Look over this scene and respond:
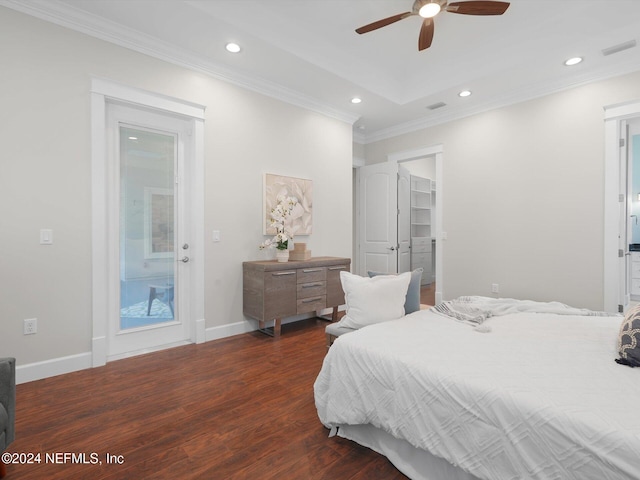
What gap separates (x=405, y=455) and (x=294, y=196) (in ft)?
10.6

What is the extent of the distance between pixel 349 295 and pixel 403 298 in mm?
410

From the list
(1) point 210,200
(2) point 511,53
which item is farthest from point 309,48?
(2) point 511,53

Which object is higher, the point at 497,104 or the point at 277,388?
the point at 497,104

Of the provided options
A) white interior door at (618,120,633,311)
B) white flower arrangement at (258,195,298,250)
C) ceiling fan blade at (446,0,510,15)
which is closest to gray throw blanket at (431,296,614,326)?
white interior door at (618,120,633,311)

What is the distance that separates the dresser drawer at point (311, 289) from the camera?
387 centimetres

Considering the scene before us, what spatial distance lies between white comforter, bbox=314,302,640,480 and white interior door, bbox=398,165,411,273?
340 cm

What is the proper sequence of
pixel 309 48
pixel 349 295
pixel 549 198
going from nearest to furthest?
pixel 349 295
pixel 309 48
pixel 549 198

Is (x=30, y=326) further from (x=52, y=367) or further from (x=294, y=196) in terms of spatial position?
(x=294, y=196)

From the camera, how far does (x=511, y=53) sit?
3615 mm

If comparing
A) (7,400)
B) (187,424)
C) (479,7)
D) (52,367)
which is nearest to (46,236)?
(52,367)

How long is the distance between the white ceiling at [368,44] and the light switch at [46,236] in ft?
5.62

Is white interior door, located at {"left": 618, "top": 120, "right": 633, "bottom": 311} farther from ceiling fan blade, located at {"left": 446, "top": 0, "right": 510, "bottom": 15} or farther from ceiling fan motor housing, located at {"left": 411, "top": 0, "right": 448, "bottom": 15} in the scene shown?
ceiling fan motor housing, located at {"left": 411, "top": 0, "right": 448, "bottom": 15}

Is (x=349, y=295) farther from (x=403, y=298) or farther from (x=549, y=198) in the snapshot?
(x=549, y=198)

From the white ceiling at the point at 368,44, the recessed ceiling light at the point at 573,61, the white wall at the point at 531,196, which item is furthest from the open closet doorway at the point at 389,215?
the recessed ceiling light at the point at 573,61
